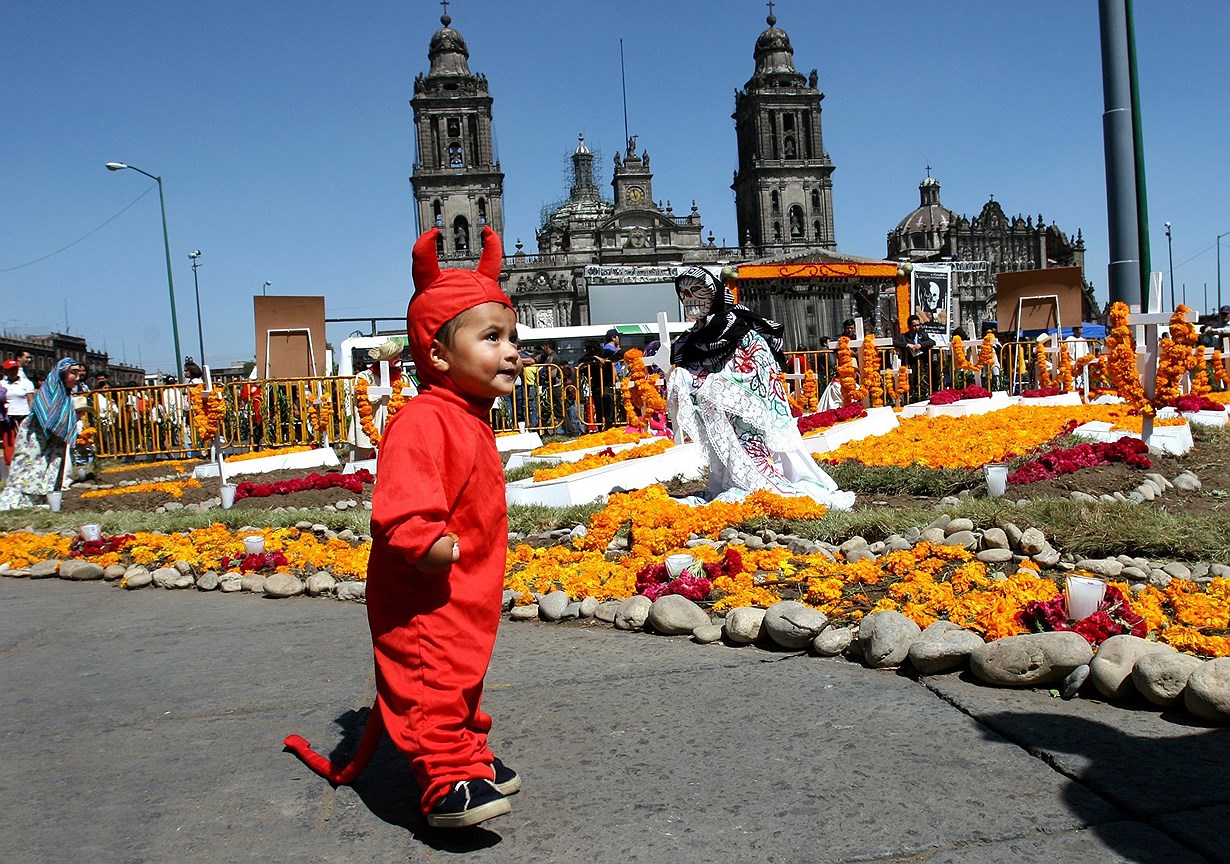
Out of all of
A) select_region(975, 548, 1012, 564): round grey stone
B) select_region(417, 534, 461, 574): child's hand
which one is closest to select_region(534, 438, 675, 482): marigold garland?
select_region(975, 548, 1012, 564): round grey stone

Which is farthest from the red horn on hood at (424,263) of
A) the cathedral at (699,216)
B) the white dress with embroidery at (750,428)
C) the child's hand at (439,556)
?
the cathedral at (699,216)

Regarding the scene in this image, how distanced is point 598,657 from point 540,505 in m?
4.30

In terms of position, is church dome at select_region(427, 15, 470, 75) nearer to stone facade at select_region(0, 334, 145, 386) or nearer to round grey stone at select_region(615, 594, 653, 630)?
stone facade at select_region(0, 334, 145, 386)

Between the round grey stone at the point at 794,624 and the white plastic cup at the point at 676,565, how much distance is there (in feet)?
3.33

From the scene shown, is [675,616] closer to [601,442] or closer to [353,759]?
[353,759]

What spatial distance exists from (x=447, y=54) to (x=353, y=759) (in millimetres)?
89837

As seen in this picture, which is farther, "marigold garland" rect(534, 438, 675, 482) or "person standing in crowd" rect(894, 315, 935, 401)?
"person standing in crowd" rect(894, 315, 935, 401)

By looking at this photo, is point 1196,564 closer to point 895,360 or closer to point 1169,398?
point 1169,398

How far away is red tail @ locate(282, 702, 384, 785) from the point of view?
9.82ft

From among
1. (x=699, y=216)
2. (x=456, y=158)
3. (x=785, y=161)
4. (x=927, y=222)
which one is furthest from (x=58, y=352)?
(x=927, y=222)

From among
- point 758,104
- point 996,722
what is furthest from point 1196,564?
point 758,104

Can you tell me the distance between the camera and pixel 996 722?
3357 millimetres

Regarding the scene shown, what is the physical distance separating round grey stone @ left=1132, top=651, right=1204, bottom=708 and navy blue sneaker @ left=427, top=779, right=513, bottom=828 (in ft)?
7.30

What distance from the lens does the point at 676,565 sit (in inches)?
215
